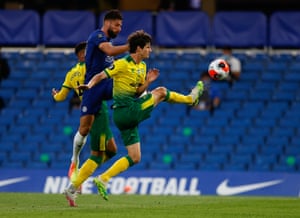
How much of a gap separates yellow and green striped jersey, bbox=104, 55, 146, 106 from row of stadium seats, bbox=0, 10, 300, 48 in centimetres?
1191

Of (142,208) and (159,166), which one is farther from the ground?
(142,208)

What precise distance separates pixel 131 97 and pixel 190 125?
33.3 ft

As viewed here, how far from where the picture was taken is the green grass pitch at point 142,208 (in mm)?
13656

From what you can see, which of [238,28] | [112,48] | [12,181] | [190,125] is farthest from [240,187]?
[112,48]

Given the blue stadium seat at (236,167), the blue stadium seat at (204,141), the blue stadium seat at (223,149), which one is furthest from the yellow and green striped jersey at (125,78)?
the blue stadium seat at (204,141)

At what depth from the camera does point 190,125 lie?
25453 millimetres

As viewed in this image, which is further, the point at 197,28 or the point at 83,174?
the point at 197,28

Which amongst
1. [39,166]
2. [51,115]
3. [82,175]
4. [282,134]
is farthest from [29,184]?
[82,175]

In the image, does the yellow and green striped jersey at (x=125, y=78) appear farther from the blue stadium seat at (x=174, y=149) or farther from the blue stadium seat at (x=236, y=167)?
the blue stadium seat at (x=174, y=149)

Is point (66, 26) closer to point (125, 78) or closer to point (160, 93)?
point (125, 78)

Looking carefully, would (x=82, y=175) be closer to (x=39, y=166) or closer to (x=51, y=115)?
(x=39, y=166)

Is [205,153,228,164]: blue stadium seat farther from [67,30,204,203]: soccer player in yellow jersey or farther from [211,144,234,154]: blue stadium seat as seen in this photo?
[67,30,204,203]: soccer player in yellow jersey

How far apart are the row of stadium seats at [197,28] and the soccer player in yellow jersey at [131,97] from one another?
39.0ft

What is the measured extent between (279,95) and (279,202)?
10.2 metres
